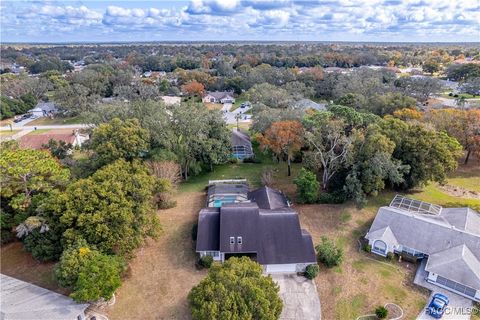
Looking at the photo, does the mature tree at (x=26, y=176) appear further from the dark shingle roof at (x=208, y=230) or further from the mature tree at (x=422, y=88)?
the mature tree at (x=422, y=88)

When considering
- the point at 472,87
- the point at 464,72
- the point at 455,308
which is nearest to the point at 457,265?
the point at 455,308

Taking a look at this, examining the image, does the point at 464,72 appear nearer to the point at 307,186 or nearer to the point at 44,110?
the point at 307,186

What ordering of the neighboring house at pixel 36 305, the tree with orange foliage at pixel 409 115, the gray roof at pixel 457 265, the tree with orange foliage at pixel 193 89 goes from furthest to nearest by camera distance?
1. the tree with orange foliage at pixel 193 89
2. the tree with orange foliage at pixel 409 115
3. the gray roof at pixel 457 265
4. the neighboring house at pixel 36 305

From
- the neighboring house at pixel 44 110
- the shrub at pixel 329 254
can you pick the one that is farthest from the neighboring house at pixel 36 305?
the neighboring house at pixel 44 110

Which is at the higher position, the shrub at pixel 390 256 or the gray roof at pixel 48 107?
the gray roof at pixel 48 107

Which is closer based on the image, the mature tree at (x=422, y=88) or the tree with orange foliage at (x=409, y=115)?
the tree with orange foliage at (x=409, y=115)

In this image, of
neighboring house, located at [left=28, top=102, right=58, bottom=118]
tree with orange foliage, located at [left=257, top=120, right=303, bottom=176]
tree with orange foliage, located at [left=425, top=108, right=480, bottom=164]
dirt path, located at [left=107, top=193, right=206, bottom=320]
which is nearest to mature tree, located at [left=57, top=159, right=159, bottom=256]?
dirt path, located at [left=107, top=193, right=206, bottom=320]

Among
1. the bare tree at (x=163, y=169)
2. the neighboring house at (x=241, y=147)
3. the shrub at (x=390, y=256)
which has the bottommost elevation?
the shrub at (x=390, y=256)

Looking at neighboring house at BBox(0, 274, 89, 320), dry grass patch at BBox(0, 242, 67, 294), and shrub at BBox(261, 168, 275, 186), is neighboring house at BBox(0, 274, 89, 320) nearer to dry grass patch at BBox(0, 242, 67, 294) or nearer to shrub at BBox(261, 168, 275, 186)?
dry grass patch at BBox(0, 242, 67, 294)
